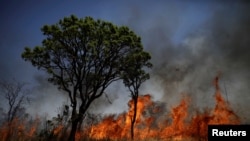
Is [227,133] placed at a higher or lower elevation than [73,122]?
lower

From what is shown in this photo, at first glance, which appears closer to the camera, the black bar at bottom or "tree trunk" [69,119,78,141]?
the black bar at bottom

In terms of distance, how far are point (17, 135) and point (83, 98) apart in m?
10.6

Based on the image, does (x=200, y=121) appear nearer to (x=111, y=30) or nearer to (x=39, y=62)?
(x=111, y=30)

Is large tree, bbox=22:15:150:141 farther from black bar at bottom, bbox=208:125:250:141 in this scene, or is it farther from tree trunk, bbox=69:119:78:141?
black bar at bottom, bbox=208:125:250:141

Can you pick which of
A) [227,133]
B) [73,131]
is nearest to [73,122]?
[73,131]

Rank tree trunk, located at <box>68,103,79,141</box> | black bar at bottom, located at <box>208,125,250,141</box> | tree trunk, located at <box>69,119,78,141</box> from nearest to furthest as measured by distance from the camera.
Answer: black bar at bottom, located at <box>208,125,250,141</box>
tree trunk, located at <box>69,119,78,141</box>
tree trunk, located at <box>68,103,79,141</box>

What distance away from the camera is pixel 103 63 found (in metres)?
33.1

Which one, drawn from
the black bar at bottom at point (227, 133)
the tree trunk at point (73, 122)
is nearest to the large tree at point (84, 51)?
the tree trunk at point (73, 122)

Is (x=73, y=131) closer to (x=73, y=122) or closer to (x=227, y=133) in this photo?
(x=73, y=122)

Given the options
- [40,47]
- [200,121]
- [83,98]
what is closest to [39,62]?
[40,47]

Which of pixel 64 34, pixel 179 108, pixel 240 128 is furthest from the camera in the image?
pixel 179 108

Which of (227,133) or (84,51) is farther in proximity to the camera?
(84,51)

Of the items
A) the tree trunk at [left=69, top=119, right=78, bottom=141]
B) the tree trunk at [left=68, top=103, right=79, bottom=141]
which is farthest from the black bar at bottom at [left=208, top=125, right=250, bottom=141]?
the tree trunk at [left=68, top=103, right=79, bottom=141]

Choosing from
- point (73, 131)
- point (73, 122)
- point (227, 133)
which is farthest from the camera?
point (73, 122)
